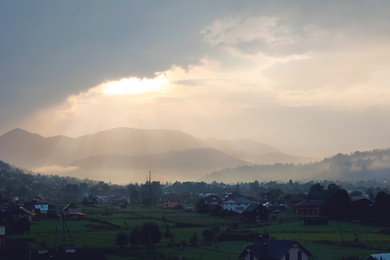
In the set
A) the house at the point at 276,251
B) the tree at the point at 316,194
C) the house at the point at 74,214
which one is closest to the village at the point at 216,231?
the house at the point at 276,251

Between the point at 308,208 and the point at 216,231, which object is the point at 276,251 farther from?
the point at 308,208

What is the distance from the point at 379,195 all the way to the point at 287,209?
92.5ft

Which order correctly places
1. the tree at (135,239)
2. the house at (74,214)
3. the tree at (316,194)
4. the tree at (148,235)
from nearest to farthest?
the tree at (135,239) < the tree at (148,235) < the house at (74,214) < the tree at (316,194)

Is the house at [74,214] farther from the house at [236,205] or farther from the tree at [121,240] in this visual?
the tree at [121,240]

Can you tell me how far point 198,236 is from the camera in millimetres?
52219

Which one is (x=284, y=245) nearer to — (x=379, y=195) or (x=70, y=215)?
(x=379, y=195)

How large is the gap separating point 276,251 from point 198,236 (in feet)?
58.7

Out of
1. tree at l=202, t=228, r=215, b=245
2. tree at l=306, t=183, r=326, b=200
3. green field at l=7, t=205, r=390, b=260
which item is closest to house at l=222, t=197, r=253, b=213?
tree at l=306, t=183, r=326, b=200

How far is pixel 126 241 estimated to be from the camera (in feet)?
150

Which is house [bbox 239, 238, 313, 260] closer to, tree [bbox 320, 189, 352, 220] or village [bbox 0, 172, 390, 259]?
village [bbox 0, 172, 390, 259]

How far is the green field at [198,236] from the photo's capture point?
138 feet

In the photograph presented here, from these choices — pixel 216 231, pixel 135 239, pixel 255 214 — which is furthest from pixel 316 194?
pixel 135 239

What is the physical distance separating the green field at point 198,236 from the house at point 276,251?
412 cm

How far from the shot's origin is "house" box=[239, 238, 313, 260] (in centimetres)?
3484
